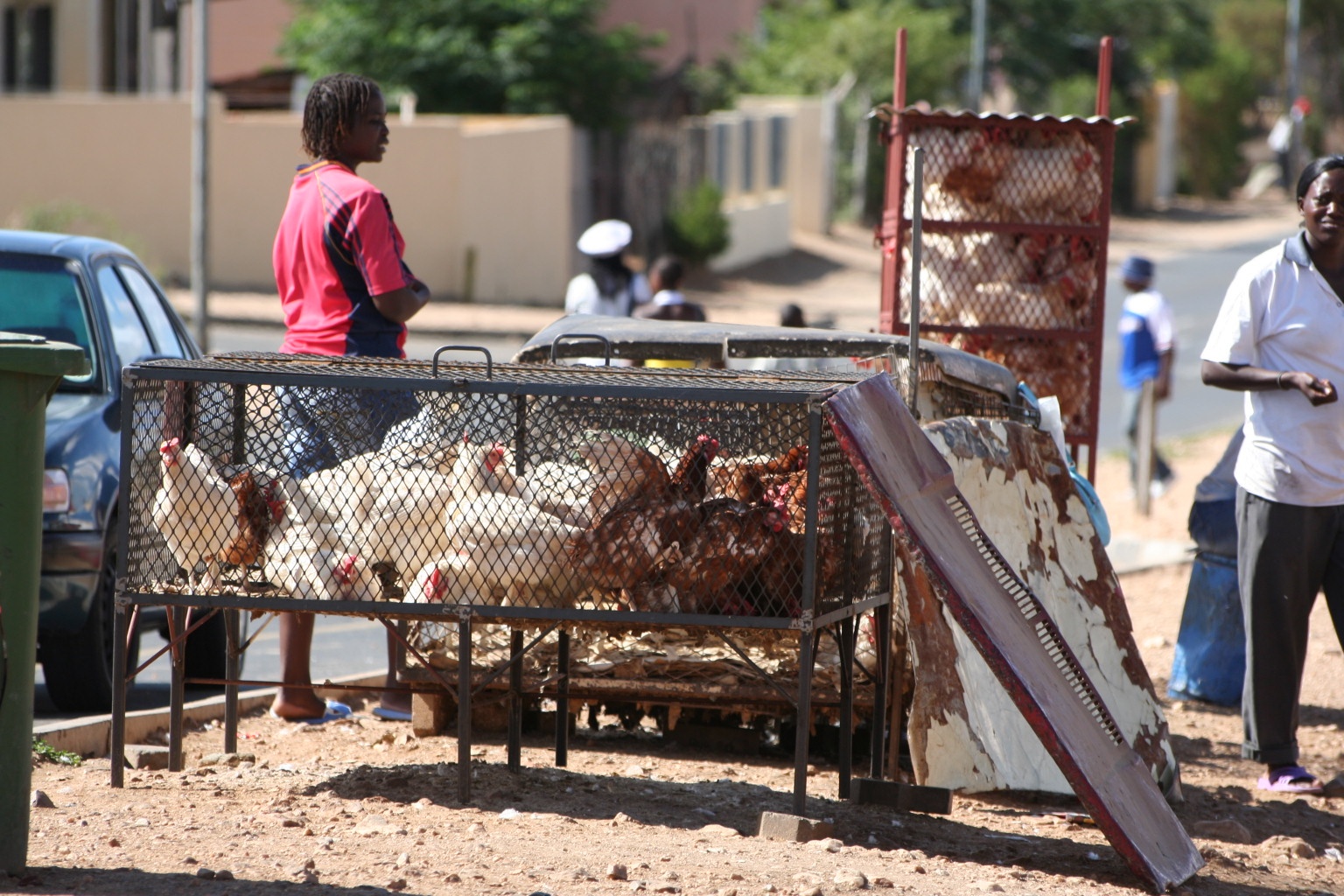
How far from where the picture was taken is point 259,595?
14.1ft

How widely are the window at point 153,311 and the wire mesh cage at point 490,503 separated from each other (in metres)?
2.67

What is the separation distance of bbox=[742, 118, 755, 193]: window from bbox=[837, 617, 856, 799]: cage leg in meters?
28.1

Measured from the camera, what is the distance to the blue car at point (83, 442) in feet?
19.4

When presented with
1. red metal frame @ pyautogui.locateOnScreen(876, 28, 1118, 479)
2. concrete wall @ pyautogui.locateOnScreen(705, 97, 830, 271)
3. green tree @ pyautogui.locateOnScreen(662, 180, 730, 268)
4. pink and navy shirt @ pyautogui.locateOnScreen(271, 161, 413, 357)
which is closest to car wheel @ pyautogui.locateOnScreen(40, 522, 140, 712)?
pink and navy shirt @ pyautogui.locateOnScreen(271, 161, 413, 357)

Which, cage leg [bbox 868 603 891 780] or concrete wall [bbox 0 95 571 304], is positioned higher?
concrete wall [bbox 0 95 571 304]

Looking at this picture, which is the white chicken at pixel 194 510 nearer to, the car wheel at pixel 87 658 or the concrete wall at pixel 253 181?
the car wheel at pixel 87 658

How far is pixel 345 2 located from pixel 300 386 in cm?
2529

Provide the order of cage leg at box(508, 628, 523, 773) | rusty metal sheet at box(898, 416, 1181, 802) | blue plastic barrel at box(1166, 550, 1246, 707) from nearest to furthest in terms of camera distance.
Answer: cage leg at box(508, 628, 523, 773) < rusty metal sheet at box(898, 416, 1181, 802) < blue plastic barrel at box(1166, 550, 1246, 707)

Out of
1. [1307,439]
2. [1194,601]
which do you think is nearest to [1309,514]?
[1307,439]

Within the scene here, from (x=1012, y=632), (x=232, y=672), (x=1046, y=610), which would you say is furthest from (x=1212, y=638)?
(x=232, y=672)

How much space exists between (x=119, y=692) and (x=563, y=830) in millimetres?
1187

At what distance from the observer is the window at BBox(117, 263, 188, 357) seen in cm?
694

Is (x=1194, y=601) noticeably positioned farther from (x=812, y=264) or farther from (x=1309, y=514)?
(x=812, y=264)

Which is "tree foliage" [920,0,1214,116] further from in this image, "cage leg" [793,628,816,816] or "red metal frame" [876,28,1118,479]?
"cage leg" [793,628,816,816]
